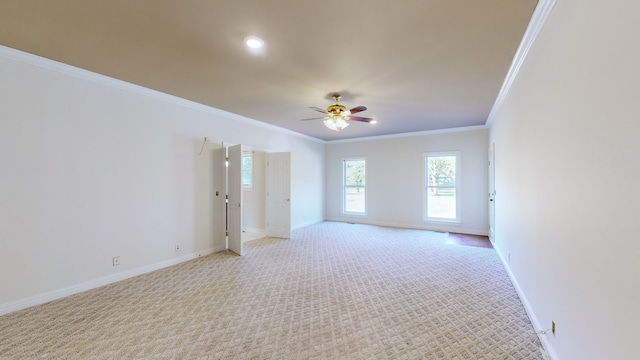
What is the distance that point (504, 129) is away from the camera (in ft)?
13.2

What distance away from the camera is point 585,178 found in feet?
4.78

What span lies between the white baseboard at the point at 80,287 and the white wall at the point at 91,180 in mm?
11

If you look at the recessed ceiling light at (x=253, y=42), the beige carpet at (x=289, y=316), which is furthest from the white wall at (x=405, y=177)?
the recessed ceiling light at (x=253, y=42)

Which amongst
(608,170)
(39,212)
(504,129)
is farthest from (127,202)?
(504,129)

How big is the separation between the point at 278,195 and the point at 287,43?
13.9 feet

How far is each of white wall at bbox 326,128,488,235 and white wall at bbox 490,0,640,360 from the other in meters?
4.17

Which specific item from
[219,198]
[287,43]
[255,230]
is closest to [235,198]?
[219,198]

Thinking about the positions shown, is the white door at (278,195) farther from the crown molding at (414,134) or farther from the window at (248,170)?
the crown molding at (414,134)

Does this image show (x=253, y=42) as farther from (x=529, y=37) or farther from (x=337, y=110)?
(x=529, y=37)

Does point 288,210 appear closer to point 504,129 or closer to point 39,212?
point 39,212

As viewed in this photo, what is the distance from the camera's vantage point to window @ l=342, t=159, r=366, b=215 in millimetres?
8078

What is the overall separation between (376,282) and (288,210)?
3092 millimetres

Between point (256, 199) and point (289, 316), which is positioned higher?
point (256, 199)

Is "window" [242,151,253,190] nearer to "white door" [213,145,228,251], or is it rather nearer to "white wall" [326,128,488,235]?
"white door" [213,145,228,251]
